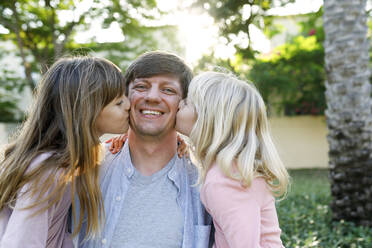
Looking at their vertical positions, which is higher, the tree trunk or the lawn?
the tree trunk

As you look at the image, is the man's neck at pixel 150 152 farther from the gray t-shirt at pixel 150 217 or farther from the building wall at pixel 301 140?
the building wall at pixel 301 140

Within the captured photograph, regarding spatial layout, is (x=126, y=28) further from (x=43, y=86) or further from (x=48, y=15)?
(x=43, y=86)

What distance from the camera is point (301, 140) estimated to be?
15828 millimetres

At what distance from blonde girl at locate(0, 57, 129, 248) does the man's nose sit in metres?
0.26

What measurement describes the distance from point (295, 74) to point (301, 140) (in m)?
2.90

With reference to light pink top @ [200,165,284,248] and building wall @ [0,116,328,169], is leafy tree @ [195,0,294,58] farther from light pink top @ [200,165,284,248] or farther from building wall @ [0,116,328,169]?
building wall @ [0,116,328,169]

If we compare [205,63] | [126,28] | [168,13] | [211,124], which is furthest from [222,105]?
[126,28]

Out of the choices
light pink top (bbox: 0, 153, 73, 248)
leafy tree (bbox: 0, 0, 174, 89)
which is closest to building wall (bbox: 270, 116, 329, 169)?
leafy tree (bbox: 0, 0, 174, 89)

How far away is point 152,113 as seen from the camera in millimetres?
2729

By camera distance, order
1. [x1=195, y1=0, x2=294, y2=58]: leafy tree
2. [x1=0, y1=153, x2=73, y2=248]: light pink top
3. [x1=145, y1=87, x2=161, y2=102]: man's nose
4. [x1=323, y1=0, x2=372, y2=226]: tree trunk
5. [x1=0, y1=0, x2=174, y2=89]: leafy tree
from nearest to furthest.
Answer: [x1=0, y1=153, x2=73, y2=248]: light pink top → [x1=145, y1=87, x2=161, y2=102]: man's nose → [x1=323, y1=0, x2=372, y2=226]: tree trunk → [x1=195, y1=0, x2=294, y2=58]: leafy tree → [x1=0, y1=0, x2=174, y2=89]: leafy tree

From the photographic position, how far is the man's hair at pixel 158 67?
275cm

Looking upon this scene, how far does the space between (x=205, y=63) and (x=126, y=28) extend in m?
4.74

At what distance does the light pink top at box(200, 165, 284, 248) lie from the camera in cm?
194

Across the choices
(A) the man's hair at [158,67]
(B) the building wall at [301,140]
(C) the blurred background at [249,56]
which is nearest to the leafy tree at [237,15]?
(C) the blurred background at [249,56]
